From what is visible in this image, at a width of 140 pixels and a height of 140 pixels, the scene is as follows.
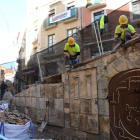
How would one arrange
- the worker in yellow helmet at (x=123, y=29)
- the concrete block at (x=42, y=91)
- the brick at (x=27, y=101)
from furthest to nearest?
1. the brick at (x=27, y=101)
2. the concrete block at (x=42, y=91)
3. the worker in yellow helmet at (x=123, y=29)

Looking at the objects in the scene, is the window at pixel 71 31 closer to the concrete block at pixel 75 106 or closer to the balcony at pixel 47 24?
the balcony at pixel 47 24

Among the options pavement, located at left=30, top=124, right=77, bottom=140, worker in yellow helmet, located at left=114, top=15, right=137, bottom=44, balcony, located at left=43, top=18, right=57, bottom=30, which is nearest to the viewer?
worker in yellow helmet, located at left=114, top=15, right=137, bottom=44

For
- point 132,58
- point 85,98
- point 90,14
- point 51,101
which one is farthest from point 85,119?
point 90,14

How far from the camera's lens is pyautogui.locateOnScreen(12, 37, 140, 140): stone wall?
3.81 meters

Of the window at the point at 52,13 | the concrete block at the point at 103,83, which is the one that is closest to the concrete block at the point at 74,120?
the concrete block at the point at 103,83

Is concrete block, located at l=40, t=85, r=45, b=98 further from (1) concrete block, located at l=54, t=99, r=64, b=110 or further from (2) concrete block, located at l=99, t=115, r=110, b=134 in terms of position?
(2) concrete block, located at l=99, t=115, r=110, b=134

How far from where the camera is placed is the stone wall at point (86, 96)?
3809mm

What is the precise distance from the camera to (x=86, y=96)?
4473 millimetres

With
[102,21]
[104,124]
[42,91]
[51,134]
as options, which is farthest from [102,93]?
[102,21]

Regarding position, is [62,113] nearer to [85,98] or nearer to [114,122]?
[85,98]

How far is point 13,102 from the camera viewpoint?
26.1 feet

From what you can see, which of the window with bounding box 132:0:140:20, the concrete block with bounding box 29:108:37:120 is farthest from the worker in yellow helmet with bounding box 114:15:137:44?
the concrete block with bounding box 29:108:37:120

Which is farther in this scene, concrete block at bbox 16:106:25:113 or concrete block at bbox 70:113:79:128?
concrete block at bbox 16:106:25:113

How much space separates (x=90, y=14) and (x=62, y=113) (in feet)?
39.4
